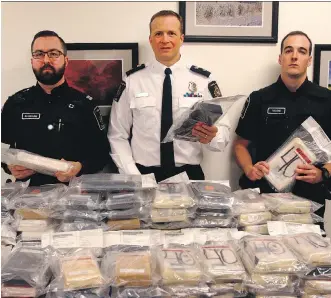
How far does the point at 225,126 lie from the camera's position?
7.23 ft

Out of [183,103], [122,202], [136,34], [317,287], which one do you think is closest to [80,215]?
[122,202]

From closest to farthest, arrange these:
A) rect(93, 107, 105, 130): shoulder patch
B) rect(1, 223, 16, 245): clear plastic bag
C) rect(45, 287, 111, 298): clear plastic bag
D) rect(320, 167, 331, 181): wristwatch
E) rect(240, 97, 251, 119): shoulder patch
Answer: rect(45, 287, 111, 298): clear plastic bag → rect(1, 223, 16, 245): clear plastic bag → rect(320, 167, 331, 181): wristwatch → rect(93, 107, 105, 130): shoulder patch → rect(240, 97, 251, 119): shoulder patch

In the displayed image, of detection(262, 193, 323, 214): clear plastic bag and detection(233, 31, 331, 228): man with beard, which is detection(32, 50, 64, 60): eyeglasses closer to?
detection(233, 31, 331, 228): man with beard

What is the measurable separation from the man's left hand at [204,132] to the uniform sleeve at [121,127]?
17.9 inches

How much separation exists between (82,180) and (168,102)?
82 centimetres

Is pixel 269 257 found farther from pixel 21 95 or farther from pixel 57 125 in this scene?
pixel 21 95

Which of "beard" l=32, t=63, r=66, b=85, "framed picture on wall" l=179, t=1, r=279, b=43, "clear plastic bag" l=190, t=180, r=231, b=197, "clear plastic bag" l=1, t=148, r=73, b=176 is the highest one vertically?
"framed picture on wall" l=179, t=1, r=279, b=43

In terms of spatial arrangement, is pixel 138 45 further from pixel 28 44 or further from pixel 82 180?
pixel 82 180

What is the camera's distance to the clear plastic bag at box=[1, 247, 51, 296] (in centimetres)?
110

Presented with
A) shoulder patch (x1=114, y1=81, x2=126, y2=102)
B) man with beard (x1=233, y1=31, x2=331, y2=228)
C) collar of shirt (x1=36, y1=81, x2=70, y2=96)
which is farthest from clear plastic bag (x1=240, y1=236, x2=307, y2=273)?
collar of shirt (x1=36, y1=81, x2=70, y2=96)

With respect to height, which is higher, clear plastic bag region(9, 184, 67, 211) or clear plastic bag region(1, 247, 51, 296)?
clear plastic bag region(9, 184, 67, 211)

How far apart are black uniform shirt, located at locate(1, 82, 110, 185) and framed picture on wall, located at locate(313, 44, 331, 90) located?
132cm

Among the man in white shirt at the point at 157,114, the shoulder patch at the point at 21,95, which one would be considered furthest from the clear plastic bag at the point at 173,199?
the shoulder patch at the point at 21,95

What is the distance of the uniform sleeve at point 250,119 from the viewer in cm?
233
